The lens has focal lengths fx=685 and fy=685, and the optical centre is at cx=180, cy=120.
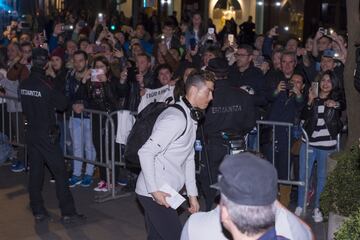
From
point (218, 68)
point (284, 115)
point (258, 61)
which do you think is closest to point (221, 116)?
point (218, 68)

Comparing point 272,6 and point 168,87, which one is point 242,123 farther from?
point 272,6

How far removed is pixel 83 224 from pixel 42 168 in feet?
2.61

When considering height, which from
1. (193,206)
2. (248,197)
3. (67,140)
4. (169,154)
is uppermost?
(248,197)

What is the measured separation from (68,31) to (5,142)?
647 cm

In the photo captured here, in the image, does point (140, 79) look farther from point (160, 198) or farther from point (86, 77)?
point (160, 198)

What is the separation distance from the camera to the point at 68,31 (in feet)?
54.6

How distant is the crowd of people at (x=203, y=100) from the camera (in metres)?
5.38

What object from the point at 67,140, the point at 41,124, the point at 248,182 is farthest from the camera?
the point at 67,140

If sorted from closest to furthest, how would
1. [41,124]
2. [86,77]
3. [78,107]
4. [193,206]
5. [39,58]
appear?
[193,206] < [39,58] < [41,124] < [78,107] < [86,77]

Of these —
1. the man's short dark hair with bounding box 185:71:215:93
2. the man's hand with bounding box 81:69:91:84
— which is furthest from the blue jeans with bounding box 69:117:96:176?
the man's short dark hair with bounding box 185:71:215:93

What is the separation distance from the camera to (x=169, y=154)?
209 inches

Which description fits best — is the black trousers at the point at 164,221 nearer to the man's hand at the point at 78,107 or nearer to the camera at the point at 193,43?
the man's hand at the point at 78,107

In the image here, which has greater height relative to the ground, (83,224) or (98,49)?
(98,49)

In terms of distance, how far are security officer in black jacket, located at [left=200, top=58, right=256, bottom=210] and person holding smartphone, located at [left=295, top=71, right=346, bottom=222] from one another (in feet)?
3.55
